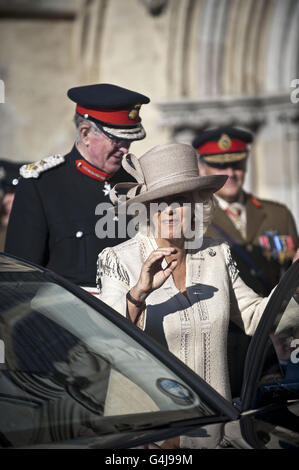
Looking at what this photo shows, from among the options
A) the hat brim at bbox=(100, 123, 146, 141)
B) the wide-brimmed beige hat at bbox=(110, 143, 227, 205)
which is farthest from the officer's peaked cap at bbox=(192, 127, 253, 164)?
the wide-brimmed beige hat at bbox=(110, 143, 227, 205)

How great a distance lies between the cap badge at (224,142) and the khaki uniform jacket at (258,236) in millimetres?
340

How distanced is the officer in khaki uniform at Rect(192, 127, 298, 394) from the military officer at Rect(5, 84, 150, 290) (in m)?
1.52

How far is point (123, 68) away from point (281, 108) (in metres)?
1.81

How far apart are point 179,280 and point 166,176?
0.38m

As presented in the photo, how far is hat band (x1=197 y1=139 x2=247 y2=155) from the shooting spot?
5.79 metres

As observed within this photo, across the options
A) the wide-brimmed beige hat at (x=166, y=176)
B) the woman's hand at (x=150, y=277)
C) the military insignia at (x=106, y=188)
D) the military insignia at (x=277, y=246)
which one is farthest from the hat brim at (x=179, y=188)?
the military insignia at (x=277, y=246)

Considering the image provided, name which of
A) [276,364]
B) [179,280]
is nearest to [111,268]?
[179,280]

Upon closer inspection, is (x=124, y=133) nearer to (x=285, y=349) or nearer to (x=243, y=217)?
(x=285, y=349)

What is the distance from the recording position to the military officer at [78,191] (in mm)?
3779

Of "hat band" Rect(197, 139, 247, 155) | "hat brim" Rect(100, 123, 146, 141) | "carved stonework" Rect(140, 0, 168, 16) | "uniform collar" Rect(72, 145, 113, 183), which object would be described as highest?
"carved stonework" Rect(140, 0, 168, 16)

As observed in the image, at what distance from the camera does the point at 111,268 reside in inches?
127

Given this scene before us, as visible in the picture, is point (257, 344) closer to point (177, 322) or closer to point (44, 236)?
point (177, 322)

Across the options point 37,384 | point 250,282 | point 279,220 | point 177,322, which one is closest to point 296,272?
point 177,322

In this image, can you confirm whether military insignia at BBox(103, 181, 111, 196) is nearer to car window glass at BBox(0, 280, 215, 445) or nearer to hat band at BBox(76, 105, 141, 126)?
hat band at BBox(76, 105, 141, 126)
